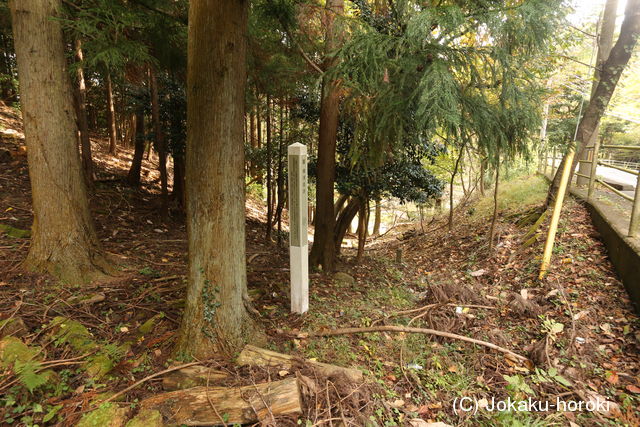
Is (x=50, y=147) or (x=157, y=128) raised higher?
(x=157, y=128)

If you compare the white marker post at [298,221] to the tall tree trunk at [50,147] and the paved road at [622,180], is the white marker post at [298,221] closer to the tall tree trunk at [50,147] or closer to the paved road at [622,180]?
the tall tree trunk at [50,147]

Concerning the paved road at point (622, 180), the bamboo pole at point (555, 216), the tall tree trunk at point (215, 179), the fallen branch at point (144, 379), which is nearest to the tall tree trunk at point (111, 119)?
the tall tree trunk at point (215, 179)

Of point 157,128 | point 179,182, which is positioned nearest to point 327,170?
point 157,128

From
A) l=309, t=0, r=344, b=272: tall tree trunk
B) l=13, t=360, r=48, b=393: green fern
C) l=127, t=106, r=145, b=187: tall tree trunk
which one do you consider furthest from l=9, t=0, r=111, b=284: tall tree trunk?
l=127, t=106, r=145, b=187: tall tree trunk

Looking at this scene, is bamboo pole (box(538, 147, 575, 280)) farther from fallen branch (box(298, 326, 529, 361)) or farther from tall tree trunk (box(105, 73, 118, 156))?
tall tree trunk (box(105, 73, 118, 156))

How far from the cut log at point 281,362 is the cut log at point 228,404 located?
297 mm

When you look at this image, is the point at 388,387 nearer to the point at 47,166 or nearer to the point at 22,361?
the point at 22,361

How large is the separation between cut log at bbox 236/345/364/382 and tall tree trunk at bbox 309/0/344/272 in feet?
9.33

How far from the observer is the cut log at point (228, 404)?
7.72ft

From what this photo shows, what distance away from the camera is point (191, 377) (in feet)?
8.68

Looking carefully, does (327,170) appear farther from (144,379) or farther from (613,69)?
(613,69)

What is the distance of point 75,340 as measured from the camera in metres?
2.89

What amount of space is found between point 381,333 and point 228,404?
196 centimetres

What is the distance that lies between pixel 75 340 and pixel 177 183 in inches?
236
